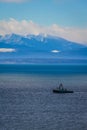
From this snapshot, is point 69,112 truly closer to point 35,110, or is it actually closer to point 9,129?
point 35,110

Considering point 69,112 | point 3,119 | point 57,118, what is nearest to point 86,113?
point 69,112

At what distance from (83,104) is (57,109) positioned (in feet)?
35.3

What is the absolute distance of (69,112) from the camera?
235 feet

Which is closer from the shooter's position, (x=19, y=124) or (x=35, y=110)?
(x=19, y=124)

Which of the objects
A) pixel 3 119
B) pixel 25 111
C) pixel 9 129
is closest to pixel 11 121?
pixel 3 119

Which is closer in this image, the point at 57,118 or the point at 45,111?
the point at 57,118

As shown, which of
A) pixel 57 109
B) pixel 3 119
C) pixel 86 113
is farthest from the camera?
pixel 57 109

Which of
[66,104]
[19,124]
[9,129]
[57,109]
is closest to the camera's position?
[9,129]

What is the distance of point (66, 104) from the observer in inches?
3332

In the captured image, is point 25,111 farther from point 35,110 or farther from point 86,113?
point 86,113

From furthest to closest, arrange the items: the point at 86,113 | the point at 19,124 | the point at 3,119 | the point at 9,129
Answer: the point at 86,113 → the point at 3,119 → the point at 19,124 → the point at 9,129

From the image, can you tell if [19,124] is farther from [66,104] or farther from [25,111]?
[66,104]

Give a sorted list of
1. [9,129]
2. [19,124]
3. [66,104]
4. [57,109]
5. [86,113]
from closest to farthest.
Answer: [9,129], [19,124], [86,113], [57,109], [66,104]

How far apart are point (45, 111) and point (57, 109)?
3403 millimetres
